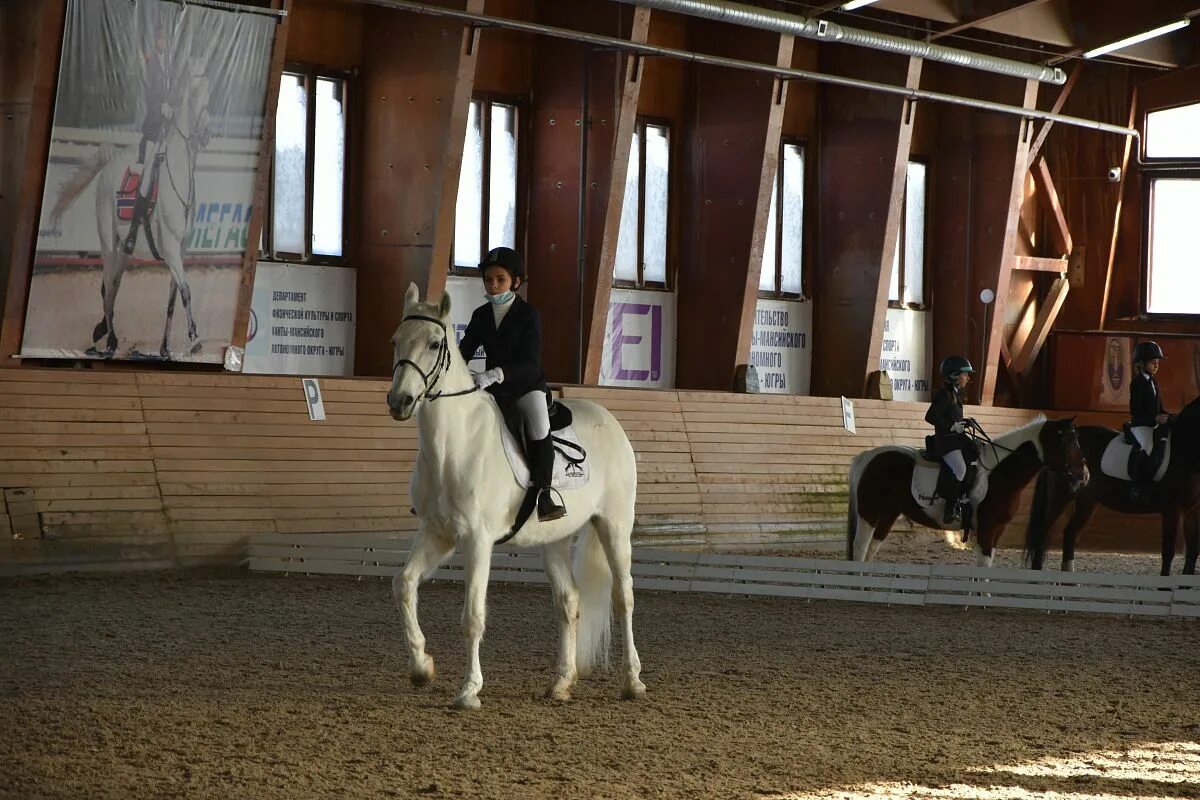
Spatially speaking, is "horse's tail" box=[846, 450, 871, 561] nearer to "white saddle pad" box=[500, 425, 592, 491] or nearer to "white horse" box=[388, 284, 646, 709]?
"white horse" box=[388, 284, 646, 709]

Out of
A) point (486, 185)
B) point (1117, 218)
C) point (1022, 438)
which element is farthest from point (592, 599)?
point (1117, 218)

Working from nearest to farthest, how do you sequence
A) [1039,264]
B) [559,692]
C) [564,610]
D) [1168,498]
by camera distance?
[559,692] < [564,610] < [1168,498] < [1039,264]

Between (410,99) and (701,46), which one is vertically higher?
(701,46)

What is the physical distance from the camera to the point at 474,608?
6078 millimetres

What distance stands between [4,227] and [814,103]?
418 inches

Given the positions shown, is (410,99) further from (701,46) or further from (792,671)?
(792,671)

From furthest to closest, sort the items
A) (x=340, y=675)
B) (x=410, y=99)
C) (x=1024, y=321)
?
1. (x=1024, y=321)
2. (x=410, y=99)
3. (x=340, y=675)

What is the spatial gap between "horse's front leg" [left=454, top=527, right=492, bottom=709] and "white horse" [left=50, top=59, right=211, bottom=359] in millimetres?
6837

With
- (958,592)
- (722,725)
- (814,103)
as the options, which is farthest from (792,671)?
(814,103)

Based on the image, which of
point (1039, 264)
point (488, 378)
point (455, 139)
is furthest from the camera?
point (1039, 264)

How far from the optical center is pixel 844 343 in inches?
721

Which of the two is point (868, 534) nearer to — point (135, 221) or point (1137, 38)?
point (135, 221)

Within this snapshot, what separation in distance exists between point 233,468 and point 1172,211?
14.2 metres

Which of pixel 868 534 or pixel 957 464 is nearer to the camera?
pixel 957 464
